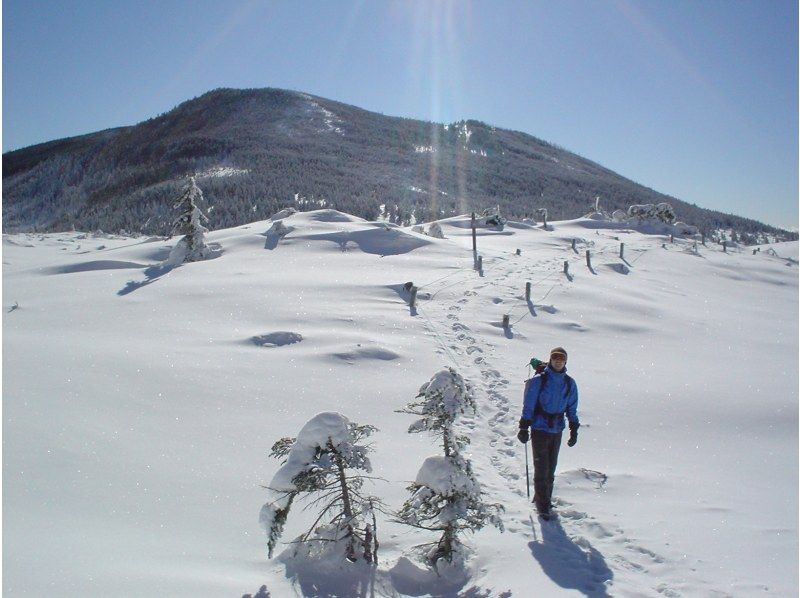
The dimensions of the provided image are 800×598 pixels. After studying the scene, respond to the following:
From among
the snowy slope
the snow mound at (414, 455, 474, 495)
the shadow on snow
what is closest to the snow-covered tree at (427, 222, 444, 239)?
the snowy slope

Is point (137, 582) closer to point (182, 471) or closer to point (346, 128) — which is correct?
point (182, 471)

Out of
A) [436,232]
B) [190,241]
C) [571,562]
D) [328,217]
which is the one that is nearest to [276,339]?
[571,562]

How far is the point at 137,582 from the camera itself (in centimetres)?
409

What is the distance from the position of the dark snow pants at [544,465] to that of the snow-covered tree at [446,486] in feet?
4.06

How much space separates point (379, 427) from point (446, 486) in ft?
11.5

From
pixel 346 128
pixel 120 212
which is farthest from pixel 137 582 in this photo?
pixel 346 128

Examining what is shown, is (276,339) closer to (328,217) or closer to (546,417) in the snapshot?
(546,417)

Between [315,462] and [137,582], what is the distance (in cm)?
167

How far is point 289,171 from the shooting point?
88750 mm

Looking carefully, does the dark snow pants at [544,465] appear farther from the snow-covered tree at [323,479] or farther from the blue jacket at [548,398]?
the snow-covered tree at [323,479]

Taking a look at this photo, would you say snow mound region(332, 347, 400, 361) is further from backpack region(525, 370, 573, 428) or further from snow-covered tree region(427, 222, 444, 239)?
snow-covered tree region(427, 222, 444, 239)

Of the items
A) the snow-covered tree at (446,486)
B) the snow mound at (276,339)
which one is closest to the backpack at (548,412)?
the snow-covered tree at (446,486)

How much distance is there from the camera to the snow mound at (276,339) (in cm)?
1180

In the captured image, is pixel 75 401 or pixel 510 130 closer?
pixel 75 401
